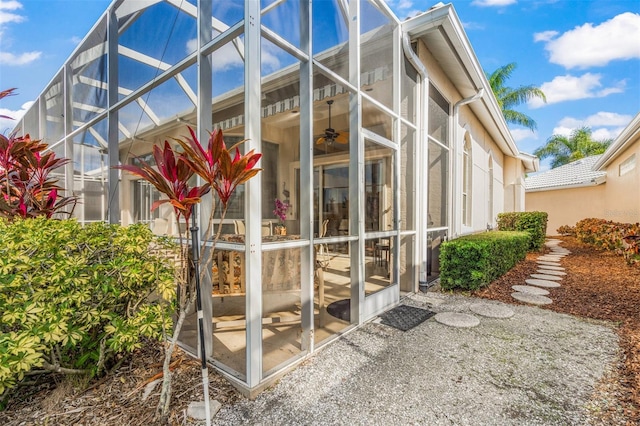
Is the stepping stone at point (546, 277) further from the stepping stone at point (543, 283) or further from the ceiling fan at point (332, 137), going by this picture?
the ceiling fan at point (332, 137)

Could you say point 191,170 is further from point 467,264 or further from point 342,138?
point 467,264

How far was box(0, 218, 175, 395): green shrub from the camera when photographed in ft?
6.72

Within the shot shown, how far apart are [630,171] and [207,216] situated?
14873 millimetres

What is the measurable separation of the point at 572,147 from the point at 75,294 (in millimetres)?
33323

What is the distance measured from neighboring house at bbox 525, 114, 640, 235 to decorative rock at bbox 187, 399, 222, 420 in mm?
11614

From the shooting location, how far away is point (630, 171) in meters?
10.8

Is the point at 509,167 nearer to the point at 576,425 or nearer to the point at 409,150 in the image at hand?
the point at 409,150

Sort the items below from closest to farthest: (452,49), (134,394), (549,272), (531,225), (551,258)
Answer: (134,394) → (452,49) → (549,272) → (551,258) → (531,225)

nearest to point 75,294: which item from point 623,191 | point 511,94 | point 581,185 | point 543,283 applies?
point 543,283

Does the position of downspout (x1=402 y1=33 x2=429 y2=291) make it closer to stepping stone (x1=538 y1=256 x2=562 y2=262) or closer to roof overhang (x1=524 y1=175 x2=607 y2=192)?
stepping stone (x1=538 y1=256 x2=562 y2=262)

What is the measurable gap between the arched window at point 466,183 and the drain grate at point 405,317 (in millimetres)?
4798

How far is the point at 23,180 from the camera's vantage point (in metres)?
4.01

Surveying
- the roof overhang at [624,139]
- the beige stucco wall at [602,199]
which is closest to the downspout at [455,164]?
the roof overhang at [624,139]

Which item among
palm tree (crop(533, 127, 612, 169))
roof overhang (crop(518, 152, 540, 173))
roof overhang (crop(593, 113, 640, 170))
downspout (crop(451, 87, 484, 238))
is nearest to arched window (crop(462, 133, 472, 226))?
downspout (crop(451, 87, 484, 238))
